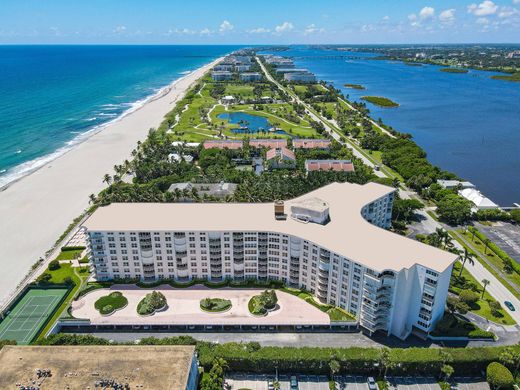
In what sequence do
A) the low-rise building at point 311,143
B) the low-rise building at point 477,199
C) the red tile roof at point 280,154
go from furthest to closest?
the low-rise building at point 311,143 → the red tile roof at point 280,154 → the low-rise building at point 477,199

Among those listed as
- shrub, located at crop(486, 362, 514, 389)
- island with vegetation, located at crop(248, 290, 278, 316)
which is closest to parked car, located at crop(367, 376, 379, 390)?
shrub, located at crop(486, 362, 514, 389)

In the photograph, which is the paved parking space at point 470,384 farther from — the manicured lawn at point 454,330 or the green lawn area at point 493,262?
the green lawn area at point 493,262

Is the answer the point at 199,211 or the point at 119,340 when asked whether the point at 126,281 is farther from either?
the point at 199,211

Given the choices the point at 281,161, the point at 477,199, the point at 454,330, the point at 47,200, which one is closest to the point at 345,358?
the point at 454,330

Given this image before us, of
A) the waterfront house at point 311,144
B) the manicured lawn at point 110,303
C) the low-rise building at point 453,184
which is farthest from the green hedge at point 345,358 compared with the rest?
the waterfront house at point 311,144

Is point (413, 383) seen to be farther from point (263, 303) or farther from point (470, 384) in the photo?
point (263, 303)

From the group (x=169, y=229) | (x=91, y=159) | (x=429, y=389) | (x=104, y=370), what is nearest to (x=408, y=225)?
(x=429, y=389)
